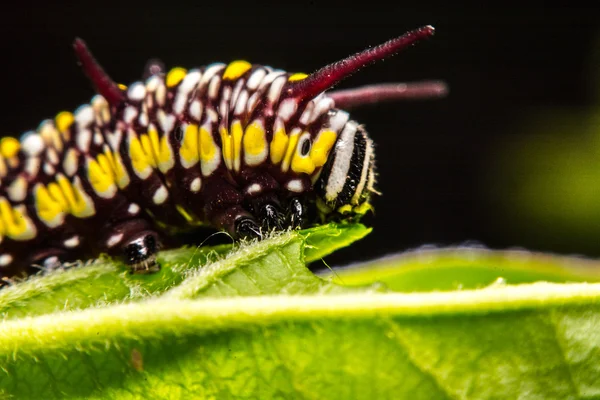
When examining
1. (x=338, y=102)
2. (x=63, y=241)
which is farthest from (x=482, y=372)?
(x=63, y=241)

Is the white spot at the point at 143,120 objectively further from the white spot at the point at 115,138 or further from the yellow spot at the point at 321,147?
the yellow spot at the point at 321,147

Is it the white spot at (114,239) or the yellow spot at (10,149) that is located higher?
the yellow spot at (10,149)

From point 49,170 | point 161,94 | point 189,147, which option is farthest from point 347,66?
point 49,170

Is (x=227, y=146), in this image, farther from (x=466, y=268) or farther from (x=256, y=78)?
(x=466, y=268)

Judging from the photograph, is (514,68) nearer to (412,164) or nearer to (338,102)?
(412,164)

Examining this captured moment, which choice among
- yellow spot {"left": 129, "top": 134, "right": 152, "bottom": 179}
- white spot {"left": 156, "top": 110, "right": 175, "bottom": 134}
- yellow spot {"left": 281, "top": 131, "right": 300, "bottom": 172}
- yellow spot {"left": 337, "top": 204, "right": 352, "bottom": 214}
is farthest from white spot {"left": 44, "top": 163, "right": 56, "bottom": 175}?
yellow spot {"left": 337, "top": 204, "right": 352, "bottom": 214}

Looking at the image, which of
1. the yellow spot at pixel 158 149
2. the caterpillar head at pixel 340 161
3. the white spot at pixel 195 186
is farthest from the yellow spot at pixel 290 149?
the yellow spot at pixel 158 149
